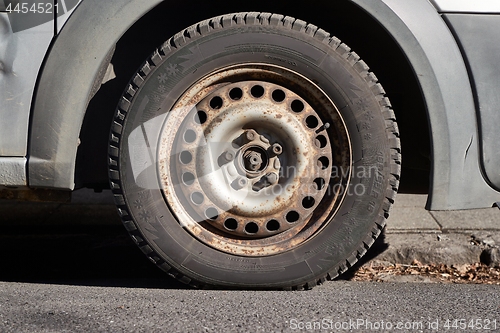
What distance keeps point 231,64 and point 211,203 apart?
0.57m

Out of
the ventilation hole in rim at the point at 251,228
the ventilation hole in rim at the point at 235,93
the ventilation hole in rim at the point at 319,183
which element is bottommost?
the ventilation hole in rim at the point at 251,228

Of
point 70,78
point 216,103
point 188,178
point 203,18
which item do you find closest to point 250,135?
point 216,103

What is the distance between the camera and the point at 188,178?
2.39 meters

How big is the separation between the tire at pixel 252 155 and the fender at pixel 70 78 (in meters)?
0.16

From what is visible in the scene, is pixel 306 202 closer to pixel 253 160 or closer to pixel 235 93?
pixel 253 160

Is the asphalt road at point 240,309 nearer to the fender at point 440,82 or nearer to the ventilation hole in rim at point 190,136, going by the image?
the fender at point 440,82

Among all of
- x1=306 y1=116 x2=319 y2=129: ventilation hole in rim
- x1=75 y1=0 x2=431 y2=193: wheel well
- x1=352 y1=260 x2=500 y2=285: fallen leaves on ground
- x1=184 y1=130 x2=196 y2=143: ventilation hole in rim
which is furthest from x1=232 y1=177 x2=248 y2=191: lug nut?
x1=352 y1=260 x2=500 y2=285: fallen leaves on ground

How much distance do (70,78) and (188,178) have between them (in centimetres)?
61

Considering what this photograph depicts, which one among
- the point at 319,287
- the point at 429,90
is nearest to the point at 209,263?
the point at 319,287

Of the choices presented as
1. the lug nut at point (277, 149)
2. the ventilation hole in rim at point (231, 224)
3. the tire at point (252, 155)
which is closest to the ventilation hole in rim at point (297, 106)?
the tire at point (252, 155)

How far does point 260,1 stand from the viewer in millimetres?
2613

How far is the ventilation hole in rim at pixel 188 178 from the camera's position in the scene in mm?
2385

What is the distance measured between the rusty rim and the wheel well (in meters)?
0.39

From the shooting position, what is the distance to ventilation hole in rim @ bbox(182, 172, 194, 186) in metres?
2.38
